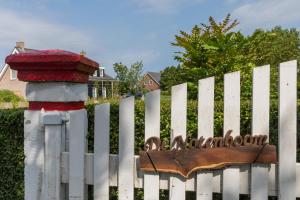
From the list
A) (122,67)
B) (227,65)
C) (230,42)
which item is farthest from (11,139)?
(122,67)

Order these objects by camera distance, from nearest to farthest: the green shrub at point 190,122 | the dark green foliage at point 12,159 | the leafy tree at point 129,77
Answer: the dark green foliage at point 12,159 < the green shrub at point 190,122 < the leafy tree at point 129,77

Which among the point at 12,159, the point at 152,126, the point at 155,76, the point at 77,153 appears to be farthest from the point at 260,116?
the point at 155,76

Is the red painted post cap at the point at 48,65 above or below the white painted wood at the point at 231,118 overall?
above

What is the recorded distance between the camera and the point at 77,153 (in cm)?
207

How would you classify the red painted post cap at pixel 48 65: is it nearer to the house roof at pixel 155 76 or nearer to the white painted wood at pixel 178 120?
the white painted wood at pixel 178 120

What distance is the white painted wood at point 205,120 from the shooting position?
190cm

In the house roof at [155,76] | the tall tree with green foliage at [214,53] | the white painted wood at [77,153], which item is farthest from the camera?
the house roof at [155,76]

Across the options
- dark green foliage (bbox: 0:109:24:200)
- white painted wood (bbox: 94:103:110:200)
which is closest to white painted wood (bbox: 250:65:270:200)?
white painted wood (bbox: 94:103:110:200)

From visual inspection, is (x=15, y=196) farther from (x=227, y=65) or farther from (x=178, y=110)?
(x=227, y=65)

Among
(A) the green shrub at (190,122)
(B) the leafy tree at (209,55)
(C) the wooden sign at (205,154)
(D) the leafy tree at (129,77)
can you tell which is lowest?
(C) the wooden sign at (205,154)

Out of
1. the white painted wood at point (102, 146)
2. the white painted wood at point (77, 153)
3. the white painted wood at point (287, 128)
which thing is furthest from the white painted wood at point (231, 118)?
the white painted wood at point (77, 153)

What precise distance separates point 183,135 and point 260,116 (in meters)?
0.41

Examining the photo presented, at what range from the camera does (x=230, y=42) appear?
6.11 m

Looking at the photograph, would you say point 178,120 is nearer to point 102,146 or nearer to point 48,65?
point 102,146
